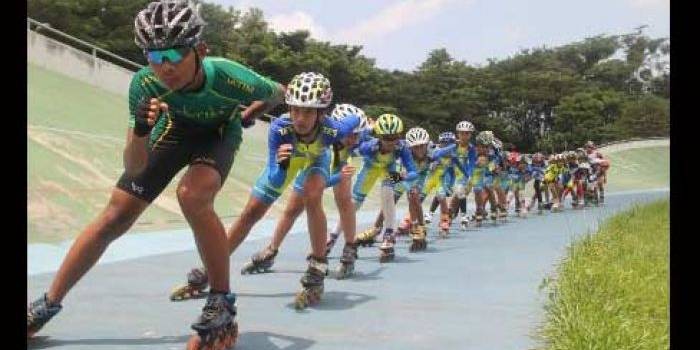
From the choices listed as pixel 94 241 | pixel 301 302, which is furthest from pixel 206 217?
pixel 301 302

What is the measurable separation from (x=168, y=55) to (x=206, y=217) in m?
0.86

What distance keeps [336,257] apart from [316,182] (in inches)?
128

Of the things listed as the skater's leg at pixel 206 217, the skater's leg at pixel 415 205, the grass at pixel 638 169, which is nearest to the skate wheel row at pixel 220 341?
the skater's leg at pixel 206 217

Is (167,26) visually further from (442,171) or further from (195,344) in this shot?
(442,171)

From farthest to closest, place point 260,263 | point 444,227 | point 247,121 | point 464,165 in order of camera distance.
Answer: point 464,165 < point 444,227 < point 260,263 < point 247,121

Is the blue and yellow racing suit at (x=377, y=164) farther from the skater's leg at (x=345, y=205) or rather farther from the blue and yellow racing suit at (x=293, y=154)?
the blue and yellow racing suit at (x=293, y=154)

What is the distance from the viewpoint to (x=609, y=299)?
5.28m

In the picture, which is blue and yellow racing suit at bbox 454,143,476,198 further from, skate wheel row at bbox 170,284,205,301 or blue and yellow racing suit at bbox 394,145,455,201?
skate wheel row at bbox 170,284,205,301

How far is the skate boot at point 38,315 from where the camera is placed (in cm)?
399

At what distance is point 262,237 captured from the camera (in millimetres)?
10602

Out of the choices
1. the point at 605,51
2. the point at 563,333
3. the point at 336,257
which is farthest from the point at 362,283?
the point at 605,51

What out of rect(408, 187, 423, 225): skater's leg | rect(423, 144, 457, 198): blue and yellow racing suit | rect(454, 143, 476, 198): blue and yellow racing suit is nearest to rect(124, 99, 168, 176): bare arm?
rect(408, 187, 423, 225): skater's leg

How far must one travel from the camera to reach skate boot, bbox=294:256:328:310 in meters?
5.48

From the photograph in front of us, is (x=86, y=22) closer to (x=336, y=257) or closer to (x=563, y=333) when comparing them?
(x=336, y=257)
